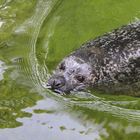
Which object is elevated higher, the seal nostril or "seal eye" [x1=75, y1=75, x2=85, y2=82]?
"seal eye" [x1=75, y1=75, x2=85, y2=82]

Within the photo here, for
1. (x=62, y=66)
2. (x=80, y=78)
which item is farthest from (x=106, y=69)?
(x=62, y=66)

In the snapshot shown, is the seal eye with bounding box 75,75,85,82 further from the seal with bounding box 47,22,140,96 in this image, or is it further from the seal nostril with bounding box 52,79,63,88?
the seal nostril with bounding box 52,79,63,88

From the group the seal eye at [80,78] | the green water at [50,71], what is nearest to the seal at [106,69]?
the seal eye at [80,78]

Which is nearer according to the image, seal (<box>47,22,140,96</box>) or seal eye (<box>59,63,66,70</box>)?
seal (<box>47,22,140,96</box>)

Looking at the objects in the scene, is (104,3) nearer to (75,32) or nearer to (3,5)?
(75,32)

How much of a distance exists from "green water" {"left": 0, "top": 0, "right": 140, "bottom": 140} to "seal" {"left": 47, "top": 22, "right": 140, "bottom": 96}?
0.10 meters

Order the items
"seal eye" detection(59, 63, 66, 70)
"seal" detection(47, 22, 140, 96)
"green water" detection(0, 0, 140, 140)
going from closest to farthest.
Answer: "green water" detection(0, 0, 140, 140)
"seal" detection(47, 22, 140, 96)
"seal eye" detection(59, 63, 66, 70)

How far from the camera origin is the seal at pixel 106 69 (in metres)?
5.05

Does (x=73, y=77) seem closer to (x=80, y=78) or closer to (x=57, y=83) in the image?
(x=80, y=78)

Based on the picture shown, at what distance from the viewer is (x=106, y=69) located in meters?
5.11

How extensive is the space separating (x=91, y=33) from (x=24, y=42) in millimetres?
881

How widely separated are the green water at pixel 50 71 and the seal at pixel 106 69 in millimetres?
103

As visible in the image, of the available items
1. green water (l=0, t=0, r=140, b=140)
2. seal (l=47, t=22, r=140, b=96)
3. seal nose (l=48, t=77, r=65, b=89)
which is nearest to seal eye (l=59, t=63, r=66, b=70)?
seal (l=47, t=22, r=140, b=96)

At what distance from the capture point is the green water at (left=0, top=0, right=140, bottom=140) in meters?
4.78
